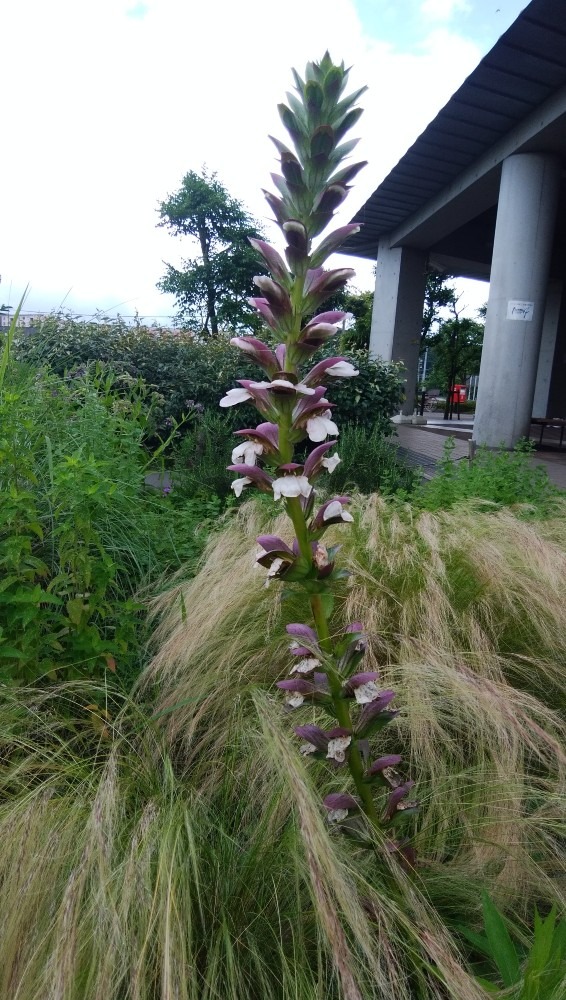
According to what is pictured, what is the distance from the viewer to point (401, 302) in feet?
49.5

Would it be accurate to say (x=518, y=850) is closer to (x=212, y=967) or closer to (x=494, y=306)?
(x=212, y=967)

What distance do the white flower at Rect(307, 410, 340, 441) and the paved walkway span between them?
18.0ft

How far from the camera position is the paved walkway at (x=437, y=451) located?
778cm

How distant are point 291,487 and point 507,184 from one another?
1001 cm

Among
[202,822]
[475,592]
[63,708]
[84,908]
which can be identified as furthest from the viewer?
[475,592]

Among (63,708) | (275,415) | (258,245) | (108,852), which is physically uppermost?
(258,245)

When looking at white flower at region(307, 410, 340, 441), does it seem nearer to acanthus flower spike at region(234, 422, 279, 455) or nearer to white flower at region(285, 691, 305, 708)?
acanthus flower spike at region(234, 422, 279, 455)

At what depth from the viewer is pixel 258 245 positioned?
105cm

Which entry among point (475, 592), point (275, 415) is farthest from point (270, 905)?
point (475, 592)

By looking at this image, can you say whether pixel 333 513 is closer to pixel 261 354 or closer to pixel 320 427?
pixel 320 427

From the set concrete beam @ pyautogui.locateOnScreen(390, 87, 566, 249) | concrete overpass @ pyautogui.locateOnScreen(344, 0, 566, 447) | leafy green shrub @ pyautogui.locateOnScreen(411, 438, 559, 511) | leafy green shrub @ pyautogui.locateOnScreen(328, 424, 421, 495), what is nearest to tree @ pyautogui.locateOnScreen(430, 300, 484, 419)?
concrete beam @ pyautogui.locateOnScreen(390, 87, 566, 249)

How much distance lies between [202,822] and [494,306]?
9.43 meters

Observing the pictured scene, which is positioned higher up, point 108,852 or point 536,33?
point 536,33

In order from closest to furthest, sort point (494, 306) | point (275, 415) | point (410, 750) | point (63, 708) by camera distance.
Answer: point (275, 415)
point (410, 750)
point (63, 708)
point (494, 306)
